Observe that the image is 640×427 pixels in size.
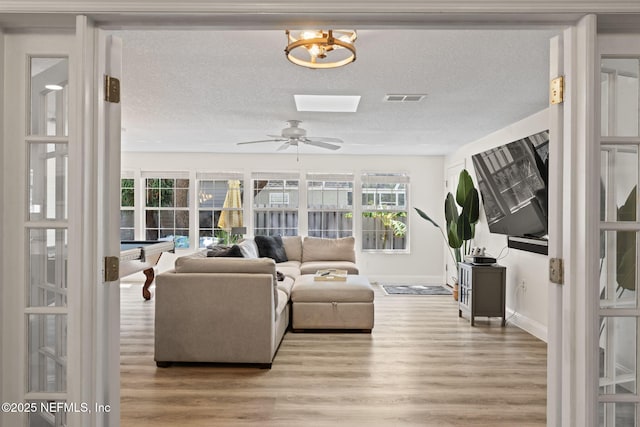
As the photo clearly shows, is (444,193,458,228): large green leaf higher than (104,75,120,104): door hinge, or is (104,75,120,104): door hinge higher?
(104,75,120,104): door hinge

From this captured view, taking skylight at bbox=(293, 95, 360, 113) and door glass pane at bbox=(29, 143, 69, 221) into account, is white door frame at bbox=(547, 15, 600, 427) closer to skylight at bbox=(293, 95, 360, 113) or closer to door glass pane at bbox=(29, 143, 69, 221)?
door glass pane at bbox=(29, 143, 69, 221)

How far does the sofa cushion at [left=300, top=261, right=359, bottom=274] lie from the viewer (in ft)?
20.9

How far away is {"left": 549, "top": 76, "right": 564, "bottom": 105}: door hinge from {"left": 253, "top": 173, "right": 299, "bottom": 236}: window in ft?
21.9

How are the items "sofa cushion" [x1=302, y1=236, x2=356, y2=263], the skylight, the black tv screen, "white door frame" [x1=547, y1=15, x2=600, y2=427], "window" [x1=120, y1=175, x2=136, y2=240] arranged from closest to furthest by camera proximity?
"white door frame" [x1=547, y1=15, x2=600, y2=427], the skylight, the black tv screen, "sofa cushion" [x1=302, y1=236, x2=356, y2=263], "window" [x1=120, y1=175, x2=136, y2=240]

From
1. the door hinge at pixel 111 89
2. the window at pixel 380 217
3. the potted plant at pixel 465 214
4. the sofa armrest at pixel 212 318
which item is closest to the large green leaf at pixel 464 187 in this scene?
the potted plant at pixel 465 214

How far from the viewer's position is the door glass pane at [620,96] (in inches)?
58.7

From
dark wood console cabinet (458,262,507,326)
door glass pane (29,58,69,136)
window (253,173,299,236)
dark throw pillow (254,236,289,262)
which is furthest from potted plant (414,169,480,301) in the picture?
door glass pane (29,58,69,136)

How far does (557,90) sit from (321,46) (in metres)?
1.52

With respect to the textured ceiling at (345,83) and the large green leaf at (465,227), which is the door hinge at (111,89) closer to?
the textured ceiling at (345,83)

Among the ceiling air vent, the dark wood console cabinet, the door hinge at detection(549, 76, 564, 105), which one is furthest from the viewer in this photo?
the dark wood console cabinet

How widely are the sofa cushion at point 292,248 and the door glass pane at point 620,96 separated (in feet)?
20.1

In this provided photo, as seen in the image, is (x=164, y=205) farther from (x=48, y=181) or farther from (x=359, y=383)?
(x=48, y=181)

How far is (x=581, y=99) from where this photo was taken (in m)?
1.46

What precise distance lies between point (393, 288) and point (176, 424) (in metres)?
5.29
